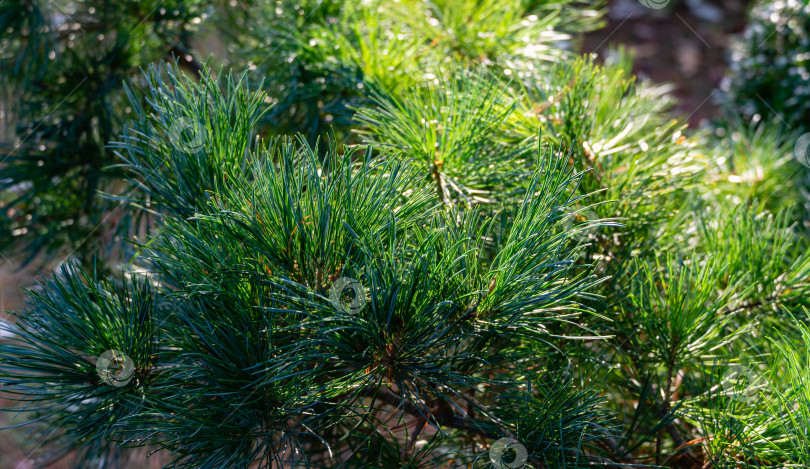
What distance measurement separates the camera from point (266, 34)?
0.54 meters

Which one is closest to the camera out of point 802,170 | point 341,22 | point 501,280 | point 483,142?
point 501,280

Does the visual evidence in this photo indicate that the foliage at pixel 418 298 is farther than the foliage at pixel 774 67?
No

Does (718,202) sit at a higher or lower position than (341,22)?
lower

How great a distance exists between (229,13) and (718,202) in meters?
0.63

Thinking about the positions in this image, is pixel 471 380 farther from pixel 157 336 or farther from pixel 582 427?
pixel 157 336

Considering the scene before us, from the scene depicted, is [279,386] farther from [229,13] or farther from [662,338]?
[229,13]

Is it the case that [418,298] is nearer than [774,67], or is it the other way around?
[418,298]

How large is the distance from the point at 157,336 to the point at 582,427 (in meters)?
0.25

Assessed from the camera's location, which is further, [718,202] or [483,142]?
[718,202]

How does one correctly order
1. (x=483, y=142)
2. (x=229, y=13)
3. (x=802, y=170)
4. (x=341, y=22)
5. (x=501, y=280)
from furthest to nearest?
(x=229, y=13)
(x=802, y=170)
(x=341, y=22)
(x=483, y=142)
(x=501, y=280)

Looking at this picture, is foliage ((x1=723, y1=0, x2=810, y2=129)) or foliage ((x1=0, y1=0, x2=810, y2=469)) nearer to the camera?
foliage ((x1=0, y1=0, x2=810, y2=469))

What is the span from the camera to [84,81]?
1.94ft

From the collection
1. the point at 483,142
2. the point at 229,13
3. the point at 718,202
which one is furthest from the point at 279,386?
the point at 229,13

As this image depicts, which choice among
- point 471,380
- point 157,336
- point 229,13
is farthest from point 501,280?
point 229,13
